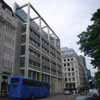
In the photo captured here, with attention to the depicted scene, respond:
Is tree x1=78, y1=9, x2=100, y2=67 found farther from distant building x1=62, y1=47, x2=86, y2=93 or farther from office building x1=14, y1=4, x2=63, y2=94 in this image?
distant building x1=62, y1=47, x2=86, y2=93

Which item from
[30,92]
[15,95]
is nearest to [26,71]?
[30,92]

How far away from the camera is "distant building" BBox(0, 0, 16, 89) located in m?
28.6

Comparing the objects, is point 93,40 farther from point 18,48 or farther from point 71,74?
point 71,74

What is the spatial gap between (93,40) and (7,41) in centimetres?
Answer: 2011

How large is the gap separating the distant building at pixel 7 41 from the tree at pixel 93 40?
16.9m

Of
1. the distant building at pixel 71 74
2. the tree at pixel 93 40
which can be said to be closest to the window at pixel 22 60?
the tree at pixel 93 40

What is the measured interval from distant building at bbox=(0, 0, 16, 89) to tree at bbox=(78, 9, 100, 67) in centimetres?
1693

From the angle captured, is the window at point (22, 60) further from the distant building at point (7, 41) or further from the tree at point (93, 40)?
the tree at point (93, 40)

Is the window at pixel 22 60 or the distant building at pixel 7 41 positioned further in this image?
the window at pixel 22 60

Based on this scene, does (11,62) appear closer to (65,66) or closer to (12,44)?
(12,44)

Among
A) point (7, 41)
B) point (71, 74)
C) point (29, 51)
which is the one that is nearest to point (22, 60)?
point (29, 51)

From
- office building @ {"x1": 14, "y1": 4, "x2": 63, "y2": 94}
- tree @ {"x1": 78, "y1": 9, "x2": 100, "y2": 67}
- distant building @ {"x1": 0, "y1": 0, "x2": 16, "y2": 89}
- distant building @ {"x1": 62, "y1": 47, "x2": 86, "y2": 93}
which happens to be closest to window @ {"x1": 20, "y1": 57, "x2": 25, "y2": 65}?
office building @ {"x1": 14, "y1": 4, "x2": 63, "y2": 94}

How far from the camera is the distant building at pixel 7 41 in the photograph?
28.6m

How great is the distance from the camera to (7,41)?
101 ft
